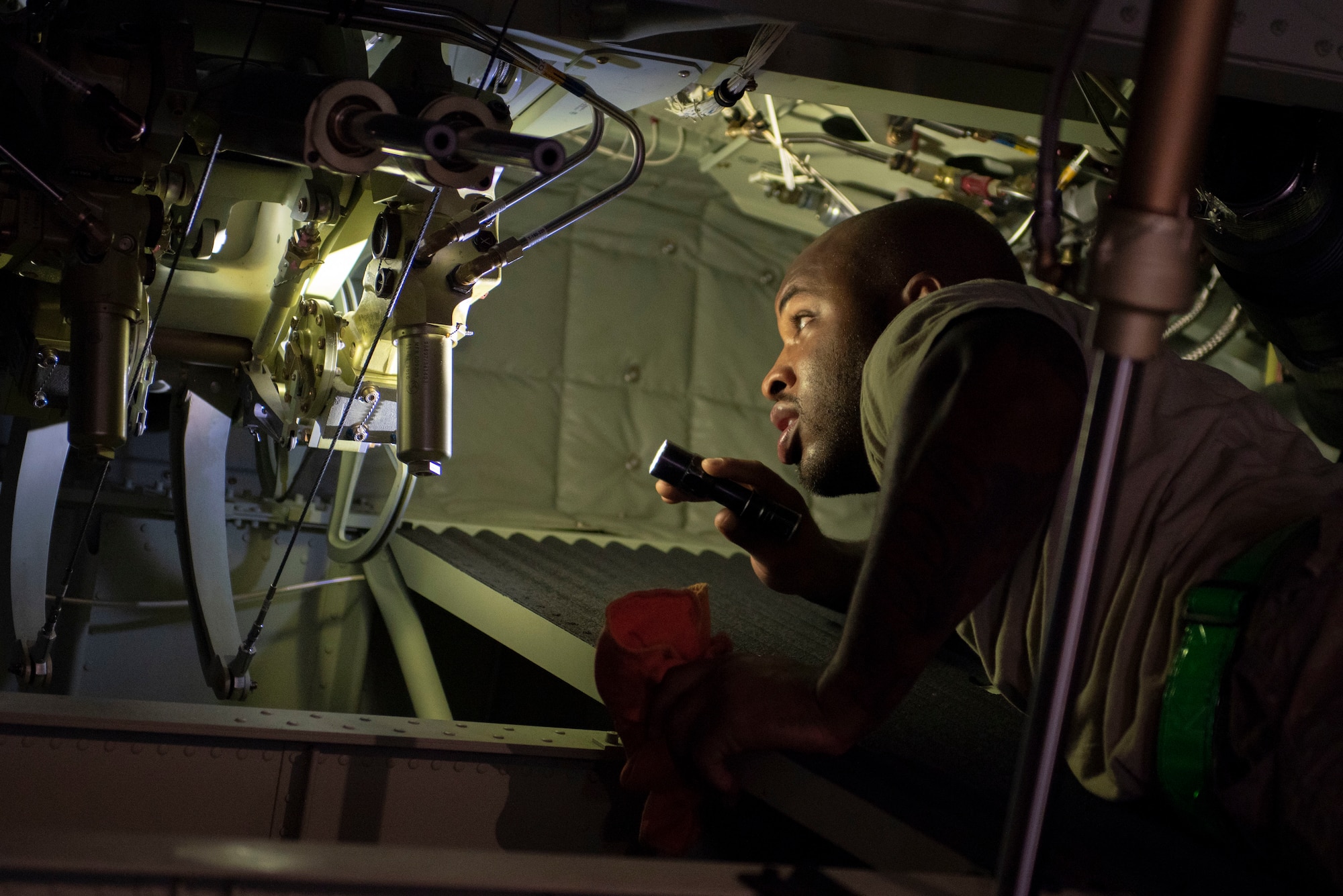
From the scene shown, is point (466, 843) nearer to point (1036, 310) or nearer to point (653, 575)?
point (1036, 310)

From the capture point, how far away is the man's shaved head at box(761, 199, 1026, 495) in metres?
1.39

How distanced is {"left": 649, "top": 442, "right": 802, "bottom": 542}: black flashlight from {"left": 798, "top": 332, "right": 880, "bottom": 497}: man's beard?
0.30ft

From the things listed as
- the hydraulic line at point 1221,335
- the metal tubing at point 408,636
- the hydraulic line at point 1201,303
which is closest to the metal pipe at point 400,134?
the metal tubing at point 408,636

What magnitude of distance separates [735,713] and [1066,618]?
400mm

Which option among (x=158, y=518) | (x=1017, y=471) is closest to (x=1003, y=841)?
(x=1017, y=471)

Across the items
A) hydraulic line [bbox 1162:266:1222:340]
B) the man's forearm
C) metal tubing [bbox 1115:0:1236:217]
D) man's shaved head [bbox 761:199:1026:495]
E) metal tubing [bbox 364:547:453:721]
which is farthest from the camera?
hydraulic line [bbox 1162:266:1222:340]

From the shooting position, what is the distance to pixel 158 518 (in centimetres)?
225

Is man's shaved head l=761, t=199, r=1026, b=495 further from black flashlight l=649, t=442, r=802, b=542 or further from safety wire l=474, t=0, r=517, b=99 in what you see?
safety wire l=474, t=0, r=517, b=99

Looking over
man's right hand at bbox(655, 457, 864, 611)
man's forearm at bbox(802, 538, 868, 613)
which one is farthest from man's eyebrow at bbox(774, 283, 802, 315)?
man's forearm at bbox(802, 538, 868, 613)

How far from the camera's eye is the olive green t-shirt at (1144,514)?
0.90 metres

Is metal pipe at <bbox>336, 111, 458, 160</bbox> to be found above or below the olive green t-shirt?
above

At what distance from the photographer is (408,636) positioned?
2176 mm

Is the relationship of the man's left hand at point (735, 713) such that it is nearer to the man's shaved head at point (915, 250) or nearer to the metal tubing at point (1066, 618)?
the metal tubing at point (1066, 618)

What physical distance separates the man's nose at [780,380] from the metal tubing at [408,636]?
0.91 meters
